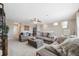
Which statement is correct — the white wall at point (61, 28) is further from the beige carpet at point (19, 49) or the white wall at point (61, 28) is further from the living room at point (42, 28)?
the beige carpet at point (19, 49)

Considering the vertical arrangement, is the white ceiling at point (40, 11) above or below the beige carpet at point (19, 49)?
above

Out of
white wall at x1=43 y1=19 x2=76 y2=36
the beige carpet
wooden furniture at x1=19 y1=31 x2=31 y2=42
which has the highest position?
white wall at x1=43 y1=19 x2=76 y2=36

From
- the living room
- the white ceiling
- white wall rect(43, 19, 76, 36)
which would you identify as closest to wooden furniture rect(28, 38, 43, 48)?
the living room

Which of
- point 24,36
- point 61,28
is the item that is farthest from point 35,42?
point 61,28

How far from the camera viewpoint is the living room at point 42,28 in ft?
5.37

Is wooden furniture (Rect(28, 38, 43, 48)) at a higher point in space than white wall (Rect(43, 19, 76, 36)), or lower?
lower

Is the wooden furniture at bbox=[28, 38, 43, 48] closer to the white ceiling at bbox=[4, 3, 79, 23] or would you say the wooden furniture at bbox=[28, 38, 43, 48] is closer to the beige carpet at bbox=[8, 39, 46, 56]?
the beige carpet at bbox=[8, 39, 46, 56]

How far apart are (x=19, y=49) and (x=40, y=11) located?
2.39 feet

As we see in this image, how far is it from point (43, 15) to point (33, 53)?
0.66 meters

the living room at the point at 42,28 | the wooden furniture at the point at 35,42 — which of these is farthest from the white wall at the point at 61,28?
the wooden furniture at the point at 35,42

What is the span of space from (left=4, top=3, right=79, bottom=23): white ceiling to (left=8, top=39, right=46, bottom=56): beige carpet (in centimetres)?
39

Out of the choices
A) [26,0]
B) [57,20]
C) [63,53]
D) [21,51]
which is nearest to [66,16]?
[57,20]

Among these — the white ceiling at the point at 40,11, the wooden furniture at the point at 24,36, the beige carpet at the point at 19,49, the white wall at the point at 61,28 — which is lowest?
the beige carpet at the point at 19,49

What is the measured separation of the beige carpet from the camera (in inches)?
65.1
